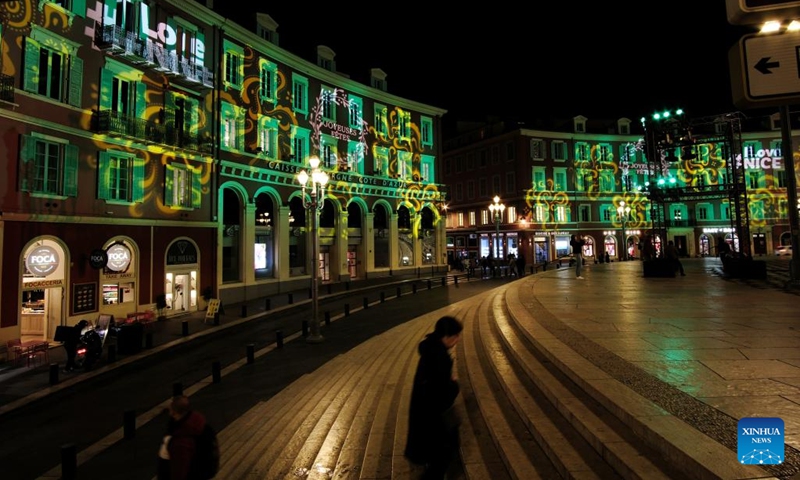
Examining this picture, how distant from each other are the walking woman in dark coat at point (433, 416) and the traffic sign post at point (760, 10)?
313cm

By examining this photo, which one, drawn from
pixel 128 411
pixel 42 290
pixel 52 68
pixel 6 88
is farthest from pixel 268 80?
pixel 128 411

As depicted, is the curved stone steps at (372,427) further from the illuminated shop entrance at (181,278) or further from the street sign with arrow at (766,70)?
the illuminated shop entrance at (181,278)

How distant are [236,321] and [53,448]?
10480 millimetres

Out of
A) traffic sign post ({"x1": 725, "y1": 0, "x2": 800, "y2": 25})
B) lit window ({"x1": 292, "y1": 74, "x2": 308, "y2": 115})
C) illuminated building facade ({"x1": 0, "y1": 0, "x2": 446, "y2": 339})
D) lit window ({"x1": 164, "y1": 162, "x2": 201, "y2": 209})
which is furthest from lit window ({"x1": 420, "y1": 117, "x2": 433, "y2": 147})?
traffic sign post ({"x1": 725, "y1": 0, "x2": 800, "y2": 25})

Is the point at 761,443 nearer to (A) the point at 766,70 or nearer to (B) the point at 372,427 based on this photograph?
(A) the point at 766,70


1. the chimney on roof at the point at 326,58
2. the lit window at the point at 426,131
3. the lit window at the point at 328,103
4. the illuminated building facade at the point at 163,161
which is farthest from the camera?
the lit window at the point at 426,131

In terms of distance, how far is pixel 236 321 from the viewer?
1780cm

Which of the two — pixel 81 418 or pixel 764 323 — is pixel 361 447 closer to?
pixel 81 418

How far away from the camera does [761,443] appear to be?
3045mm

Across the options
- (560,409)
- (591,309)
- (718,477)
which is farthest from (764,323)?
(718,477)

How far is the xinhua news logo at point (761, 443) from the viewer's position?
2936mm

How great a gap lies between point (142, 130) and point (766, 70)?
2136cm

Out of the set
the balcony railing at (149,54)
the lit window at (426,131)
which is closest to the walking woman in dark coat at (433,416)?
the balcony railing at (149,54)

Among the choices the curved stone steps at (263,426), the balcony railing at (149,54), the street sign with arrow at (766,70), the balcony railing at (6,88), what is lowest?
the curved stone steps at (263,426)
